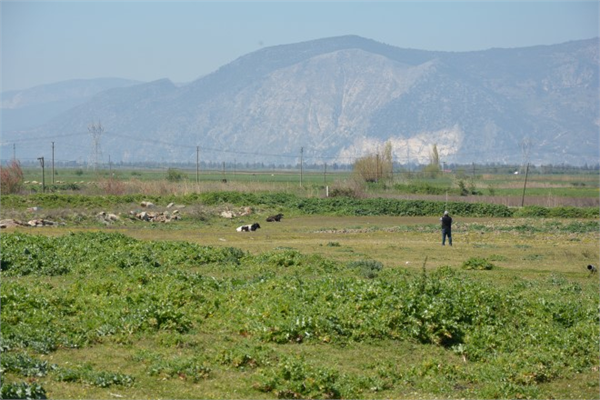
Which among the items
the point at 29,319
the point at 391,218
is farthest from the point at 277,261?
the point at 391,218

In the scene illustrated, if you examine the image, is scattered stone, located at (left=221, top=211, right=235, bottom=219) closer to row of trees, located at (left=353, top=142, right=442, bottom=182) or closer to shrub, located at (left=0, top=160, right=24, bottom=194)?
shrub, located at (left=0, top=160, right=24, bottom=194)

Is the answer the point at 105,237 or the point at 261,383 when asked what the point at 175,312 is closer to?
the point at 261,383

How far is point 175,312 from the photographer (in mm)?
16422

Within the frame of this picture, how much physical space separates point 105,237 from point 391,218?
1392 inches

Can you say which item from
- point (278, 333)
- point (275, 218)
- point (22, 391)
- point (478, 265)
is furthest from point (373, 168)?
point (22, 391)

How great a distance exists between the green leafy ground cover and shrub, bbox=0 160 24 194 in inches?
1840

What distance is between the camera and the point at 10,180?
66.6 meters

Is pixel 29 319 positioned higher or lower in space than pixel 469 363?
higher

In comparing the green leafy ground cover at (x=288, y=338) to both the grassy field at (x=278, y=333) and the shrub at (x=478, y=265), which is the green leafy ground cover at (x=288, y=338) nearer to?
the grassy field at (x=278, y=333)

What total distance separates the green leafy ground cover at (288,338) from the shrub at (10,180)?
153ft

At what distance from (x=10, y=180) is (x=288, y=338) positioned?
181 ft

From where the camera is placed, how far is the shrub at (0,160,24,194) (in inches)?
2598

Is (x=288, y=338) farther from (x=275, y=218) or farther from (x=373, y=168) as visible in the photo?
(x=373, y=168)

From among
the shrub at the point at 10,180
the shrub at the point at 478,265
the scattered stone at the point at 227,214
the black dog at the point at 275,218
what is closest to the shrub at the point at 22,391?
the shrub at the point at 478,265
